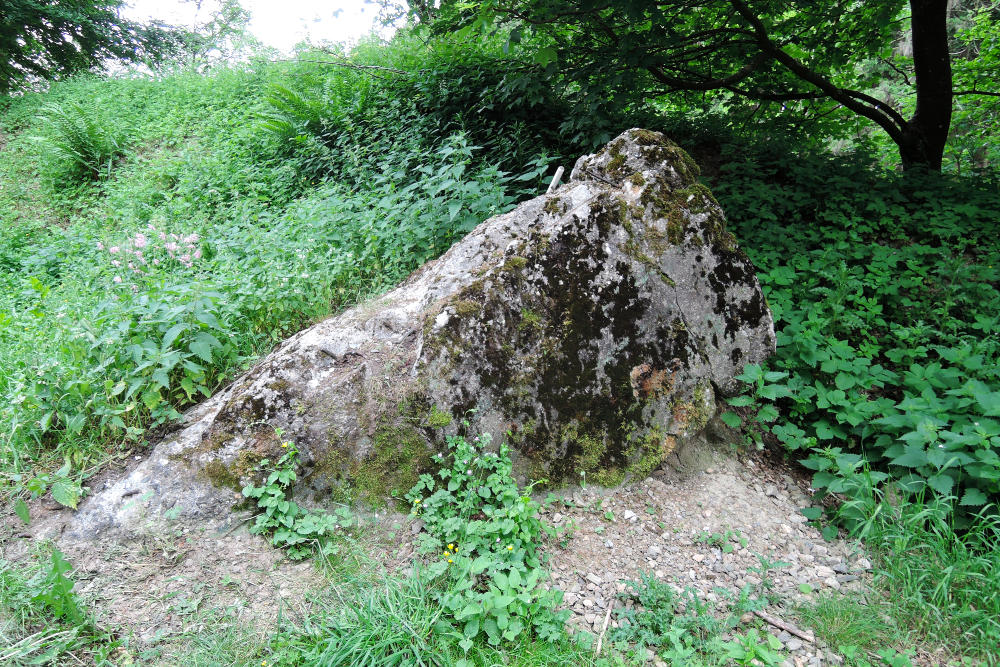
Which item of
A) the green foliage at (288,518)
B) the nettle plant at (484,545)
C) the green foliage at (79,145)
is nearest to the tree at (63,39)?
the green foliage at (79,145)

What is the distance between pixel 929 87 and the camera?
5844mm

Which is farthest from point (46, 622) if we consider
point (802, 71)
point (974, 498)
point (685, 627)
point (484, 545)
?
point (802, 71)

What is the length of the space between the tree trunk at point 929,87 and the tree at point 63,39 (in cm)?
1495

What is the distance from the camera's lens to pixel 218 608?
234cm

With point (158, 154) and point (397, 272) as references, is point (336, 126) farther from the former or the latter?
point (397, 272)

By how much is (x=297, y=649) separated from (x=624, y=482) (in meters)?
1.97

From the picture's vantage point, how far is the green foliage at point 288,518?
263 cm

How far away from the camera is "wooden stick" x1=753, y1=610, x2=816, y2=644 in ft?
7.72

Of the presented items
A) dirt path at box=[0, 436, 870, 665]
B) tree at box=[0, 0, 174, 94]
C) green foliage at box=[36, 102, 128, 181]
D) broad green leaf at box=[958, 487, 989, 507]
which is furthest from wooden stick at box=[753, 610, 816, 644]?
tree at box=[0, 0, 174, 94]

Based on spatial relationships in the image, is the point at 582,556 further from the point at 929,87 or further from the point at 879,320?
the point at 929,87

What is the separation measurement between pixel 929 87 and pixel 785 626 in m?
6.59

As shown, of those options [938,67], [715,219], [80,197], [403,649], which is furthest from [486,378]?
[80,197]

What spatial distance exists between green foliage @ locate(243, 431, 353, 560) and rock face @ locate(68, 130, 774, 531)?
0.10m

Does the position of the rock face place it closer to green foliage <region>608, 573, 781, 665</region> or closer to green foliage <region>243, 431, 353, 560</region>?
green foliage <region>243, 431, 353, 560</region>
